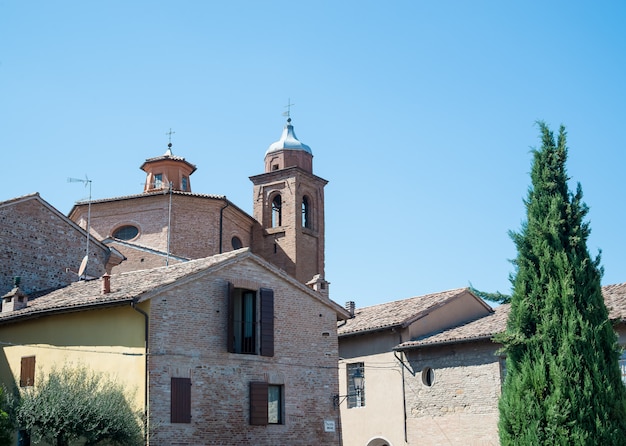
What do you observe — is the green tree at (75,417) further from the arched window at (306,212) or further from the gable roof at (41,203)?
the arched window at (306,212)

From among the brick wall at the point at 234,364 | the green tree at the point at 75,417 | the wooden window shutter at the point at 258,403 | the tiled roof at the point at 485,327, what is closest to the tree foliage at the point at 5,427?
the green tree at the point at 75,417

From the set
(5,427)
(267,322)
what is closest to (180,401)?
(267,322)

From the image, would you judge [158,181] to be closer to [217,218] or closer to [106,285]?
[217,218]

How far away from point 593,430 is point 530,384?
1.32 m

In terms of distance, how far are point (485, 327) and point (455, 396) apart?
215 centimetres

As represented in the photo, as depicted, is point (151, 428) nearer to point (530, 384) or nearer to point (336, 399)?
point (336, 399)

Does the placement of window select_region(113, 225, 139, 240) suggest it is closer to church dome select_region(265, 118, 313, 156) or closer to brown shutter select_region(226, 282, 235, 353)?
church dome select_region(265, 118, 313, 156)

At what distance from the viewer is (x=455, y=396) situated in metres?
25.2

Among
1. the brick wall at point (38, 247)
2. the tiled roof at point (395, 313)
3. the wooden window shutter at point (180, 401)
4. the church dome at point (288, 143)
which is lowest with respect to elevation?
the wooden window shutter at point (180, 401)

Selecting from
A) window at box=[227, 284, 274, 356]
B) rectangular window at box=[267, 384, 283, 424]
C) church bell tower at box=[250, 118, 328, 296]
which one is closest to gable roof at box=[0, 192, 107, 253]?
window at box=[227, 284, 274, 356]

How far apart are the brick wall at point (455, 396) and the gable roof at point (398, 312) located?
1.23m

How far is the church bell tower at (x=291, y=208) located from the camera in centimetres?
4203

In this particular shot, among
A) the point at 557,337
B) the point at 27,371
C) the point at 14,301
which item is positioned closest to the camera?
the point at 557,337

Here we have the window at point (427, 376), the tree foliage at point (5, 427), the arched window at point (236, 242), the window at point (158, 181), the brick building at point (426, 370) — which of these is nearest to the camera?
the tree foliage at point (5, 427)
